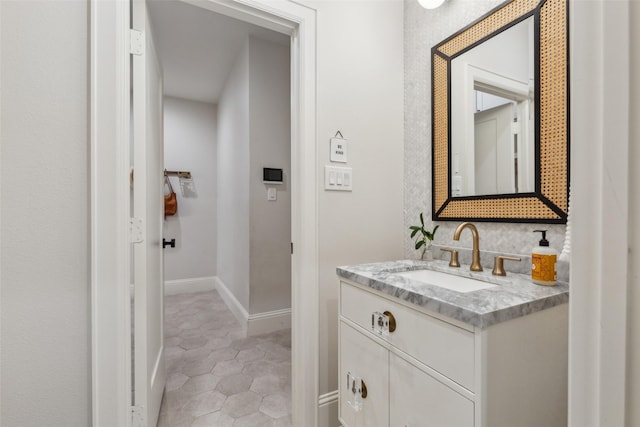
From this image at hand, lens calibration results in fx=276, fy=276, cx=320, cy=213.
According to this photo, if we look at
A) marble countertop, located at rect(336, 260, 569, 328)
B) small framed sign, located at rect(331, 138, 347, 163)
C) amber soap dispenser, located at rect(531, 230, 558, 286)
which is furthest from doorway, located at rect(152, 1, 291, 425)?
amber soap dispenser, located at rect(531, 230, 558, 286)

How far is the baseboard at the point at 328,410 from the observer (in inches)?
55.2

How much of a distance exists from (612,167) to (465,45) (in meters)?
1.40

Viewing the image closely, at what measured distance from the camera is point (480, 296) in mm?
815

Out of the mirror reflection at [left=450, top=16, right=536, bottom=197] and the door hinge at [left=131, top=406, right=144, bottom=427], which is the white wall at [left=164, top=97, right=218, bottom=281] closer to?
the door hinge at [left=131, top=406, right=144, bottom=427]

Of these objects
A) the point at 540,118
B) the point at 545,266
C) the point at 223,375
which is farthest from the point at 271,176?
the point at 545,266

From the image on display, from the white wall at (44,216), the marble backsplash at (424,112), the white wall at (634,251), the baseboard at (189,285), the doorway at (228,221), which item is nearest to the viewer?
the white wall at (634,251)

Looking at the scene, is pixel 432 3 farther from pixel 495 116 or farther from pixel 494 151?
pixel 494 151

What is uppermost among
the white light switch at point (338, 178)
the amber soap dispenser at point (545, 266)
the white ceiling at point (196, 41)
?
the white ceiling at point (196, 41)

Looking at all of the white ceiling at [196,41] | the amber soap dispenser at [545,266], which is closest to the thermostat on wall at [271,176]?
the white ceiling at [196,41]

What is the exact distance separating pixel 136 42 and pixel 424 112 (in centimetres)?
144

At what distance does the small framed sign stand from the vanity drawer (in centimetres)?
72

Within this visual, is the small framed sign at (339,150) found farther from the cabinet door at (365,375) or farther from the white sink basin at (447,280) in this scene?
the cabinet door at (365,375)

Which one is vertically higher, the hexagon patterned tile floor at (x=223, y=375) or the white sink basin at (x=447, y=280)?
the white sink basin at (x=447, y=280)

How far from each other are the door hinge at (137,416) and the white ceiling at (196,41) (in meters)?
A: 2.04
